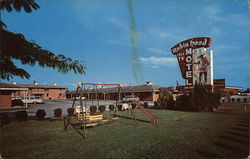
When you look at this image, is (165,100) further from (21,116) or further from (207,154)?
(21,116)

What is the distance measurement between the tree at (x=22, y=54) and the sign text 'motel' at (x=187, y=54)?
19.1 meters

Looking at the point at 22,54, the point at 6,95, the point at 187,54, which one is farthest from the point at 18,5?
the point at 6,95

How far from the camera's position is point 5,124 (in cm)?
1078

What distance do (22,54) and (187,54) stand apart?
21.4 metres

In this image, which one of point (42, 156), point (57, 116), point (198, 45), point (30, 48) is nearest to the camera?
point (42, 156)

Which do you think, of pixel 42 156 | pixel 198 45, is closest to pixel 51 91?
pixel 198 45

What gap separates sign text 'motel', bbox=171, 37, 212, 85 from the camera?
836 inches

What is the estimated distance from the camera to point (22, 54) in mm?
6137

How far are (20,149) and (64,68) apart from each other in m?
3.74

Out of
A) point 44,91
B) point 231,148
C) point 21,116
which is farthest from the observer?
point 44,91

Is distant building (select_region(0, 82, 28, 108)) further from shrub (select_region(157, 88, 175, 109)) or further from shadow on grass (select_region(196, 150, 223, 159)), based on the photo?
shadow on grass (select_region(196, 150, 223, 159))

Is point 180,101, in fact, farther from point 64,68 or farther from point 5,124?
point 5,124

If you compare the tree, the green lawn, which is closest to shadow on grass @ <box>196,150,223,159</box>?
the green lawn

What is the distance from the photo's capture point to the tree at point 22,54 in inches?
222
